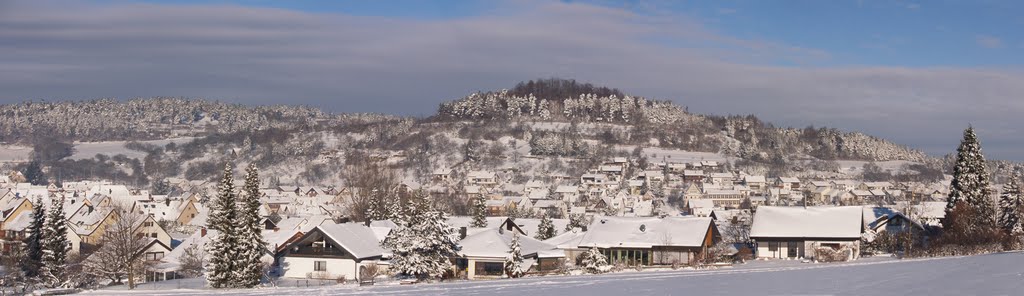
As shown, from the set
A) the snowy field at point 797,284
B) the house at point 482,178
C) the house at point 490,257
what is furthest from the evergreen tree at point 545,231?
the house at point 482,178

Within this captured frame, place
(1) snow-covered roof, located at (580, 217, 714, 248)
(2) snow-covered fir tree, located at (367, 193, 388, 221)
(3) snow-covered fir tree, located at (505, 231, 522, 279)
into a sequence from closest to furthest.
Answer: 1. (3) snow-covered fir tree, located at (505, 231, 522, 279)
2. (1) snow-covered roof, located at (580, 217, 714, 248)
3. (2) snow-covered fir tree, located at (367, 193, 388, 221)

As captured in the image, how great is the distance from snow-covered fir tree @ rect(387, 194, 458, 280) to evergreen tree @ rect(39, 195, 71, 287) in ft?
51.0

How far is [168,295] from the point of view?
37594 millimetres

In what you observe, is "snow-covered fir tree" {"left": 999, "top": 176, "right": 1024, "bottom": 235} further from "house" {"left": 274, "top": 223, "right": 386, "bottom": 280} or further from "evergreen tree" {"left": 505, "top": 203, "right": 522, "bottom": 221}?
"evergreen tree" {"left": 505, "top": 203, "right": 522, "bottom": 221}

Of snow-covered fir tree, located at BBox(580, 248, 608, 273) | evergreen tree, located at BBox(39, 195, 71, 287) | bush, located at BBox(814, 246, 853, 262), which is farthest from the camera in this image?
evergreen tree, located at BBox(39, 195, 71, 287)

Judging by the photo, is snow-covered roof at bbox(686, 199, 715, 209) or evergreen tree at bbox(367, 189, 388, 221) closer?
evergreen tree at bbox(367, 189, 388, 221)

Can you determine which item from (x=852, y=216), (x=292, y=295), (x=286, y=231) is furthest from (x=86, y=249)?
(x=852, y=216)

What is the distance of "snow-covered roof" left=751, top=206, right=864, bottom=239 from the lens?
50.0 m

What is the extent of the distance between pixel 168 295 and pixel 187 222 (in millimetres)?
71408

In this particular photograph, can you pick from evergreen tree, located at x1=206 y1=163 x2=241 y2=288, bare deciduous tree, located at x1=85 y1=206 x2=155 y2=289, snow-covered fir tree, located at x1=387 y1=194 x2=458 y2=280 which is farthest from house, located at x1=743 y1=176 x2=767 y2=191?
evergreen tree, located at x1=206 y1=163 x2=241 y2=288

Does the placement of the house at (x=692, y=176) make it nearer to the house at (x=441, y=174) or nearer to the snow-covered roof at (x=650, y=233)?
the house at (x=441, y=174)

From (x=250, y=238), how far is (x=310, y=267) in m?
7.65

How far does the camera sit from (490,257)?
47.0 metres

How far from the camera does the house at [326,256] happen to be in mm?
49006
